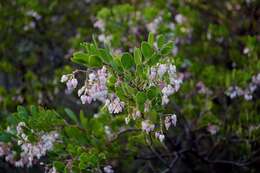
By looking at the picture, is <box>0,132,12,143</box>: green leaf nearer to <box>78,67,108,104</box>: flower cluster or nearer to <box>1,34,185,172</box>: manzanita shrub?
<box>1,34,185,172</box>: manzanita shrub

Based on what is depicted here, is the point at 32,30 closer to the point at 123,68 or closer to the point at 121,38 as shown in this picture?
the point at 121,38

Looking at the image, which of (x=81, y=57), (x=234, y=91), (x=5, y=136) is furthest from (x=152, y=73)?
(x=234, y=91)

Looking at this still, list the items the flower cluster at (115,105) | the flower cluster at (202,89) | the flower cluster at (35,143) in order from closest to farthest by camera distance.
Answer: the flower cluster at (115,105) < the flower cluster at (35,143) < the flower cluster at (202,89)

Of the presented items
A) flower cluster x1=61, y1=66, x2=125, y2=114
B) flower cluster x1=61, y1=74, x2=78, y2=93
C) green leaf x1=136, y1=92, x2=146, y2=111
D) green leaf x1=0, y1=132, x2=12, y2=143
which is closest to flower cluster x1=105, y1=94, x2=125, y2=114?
flower cluster x1=61, y1=66, x2=125, y2=114

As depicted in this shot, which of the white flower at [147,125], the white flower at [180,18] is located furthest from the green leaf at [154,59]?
the white flower at [180,18]

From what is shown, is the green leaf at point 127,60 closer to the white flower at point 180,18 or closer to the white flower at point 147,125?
the white flower at point 147,125

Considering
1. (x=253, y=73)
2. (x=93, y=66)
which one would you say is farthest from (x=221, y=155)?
(x=93, y=66)

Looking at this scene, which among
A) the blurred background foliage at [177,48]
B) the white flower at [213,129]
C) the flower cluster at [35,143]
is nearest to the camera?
the flower cluster at [35,143]
